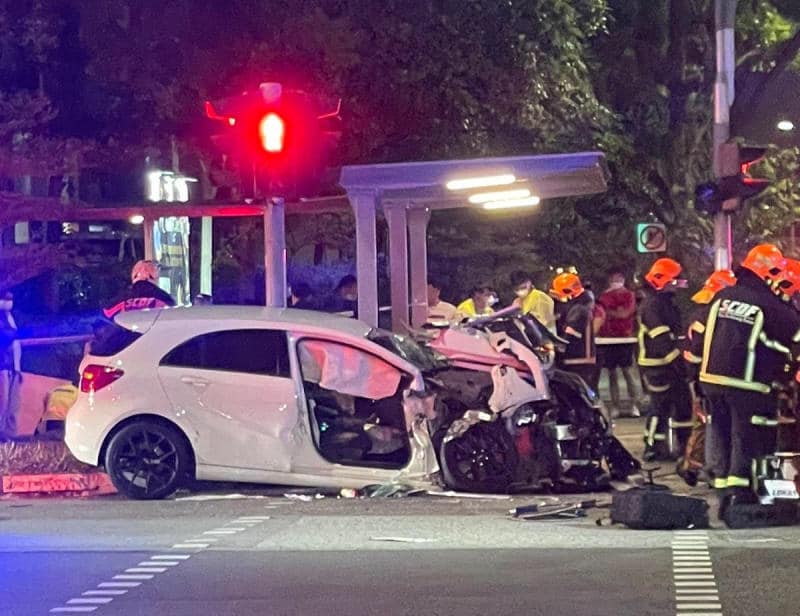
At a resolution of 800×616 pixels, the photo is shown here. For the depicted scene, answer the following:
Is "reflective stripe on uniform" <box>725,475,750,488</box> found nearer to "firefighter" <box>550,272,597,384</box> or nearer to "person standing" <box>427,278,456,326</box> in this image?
"firefighter" <box>550,272,597,384</box>

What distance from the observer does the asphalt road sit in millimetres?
8102

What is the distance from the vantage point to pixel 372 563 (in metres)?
9.29

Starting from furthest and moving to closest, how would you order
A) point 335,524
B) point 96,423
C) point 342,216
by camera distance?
point 342,216 < point 96,423 < point 335,524

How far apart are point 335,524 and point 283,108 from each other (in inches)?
152

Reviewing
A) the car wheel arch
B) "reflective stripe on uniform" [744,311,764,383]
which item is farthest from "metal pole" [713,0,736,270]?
the car wheel arch

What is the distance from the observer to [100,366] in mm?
12477

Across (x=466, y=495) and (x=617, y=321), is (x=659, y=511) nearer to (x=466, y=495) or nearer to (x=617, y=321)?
(x=466, y=495)

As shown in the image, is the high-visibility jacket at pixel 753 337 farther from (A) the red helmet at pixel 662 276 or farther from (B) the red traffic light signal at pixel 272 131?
(B) the red traffic light signal at pixel 272 131

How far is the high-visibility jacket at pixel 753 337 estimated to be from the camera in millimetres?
10672

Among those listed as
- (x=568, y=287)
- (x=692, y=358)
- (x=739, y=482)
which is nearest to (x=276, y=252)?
(x=692, y=358)

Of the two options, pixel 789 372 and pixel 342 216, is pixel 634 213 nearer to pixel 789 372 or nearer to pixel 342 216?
pixel 342 216

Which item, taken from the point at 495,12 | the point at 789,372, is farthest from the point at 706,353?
the point at 495,12

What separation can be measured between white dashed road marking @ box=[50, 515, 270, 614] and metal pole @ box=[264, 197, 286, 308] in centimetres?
346

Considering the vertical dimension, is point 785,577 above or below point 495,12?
below
